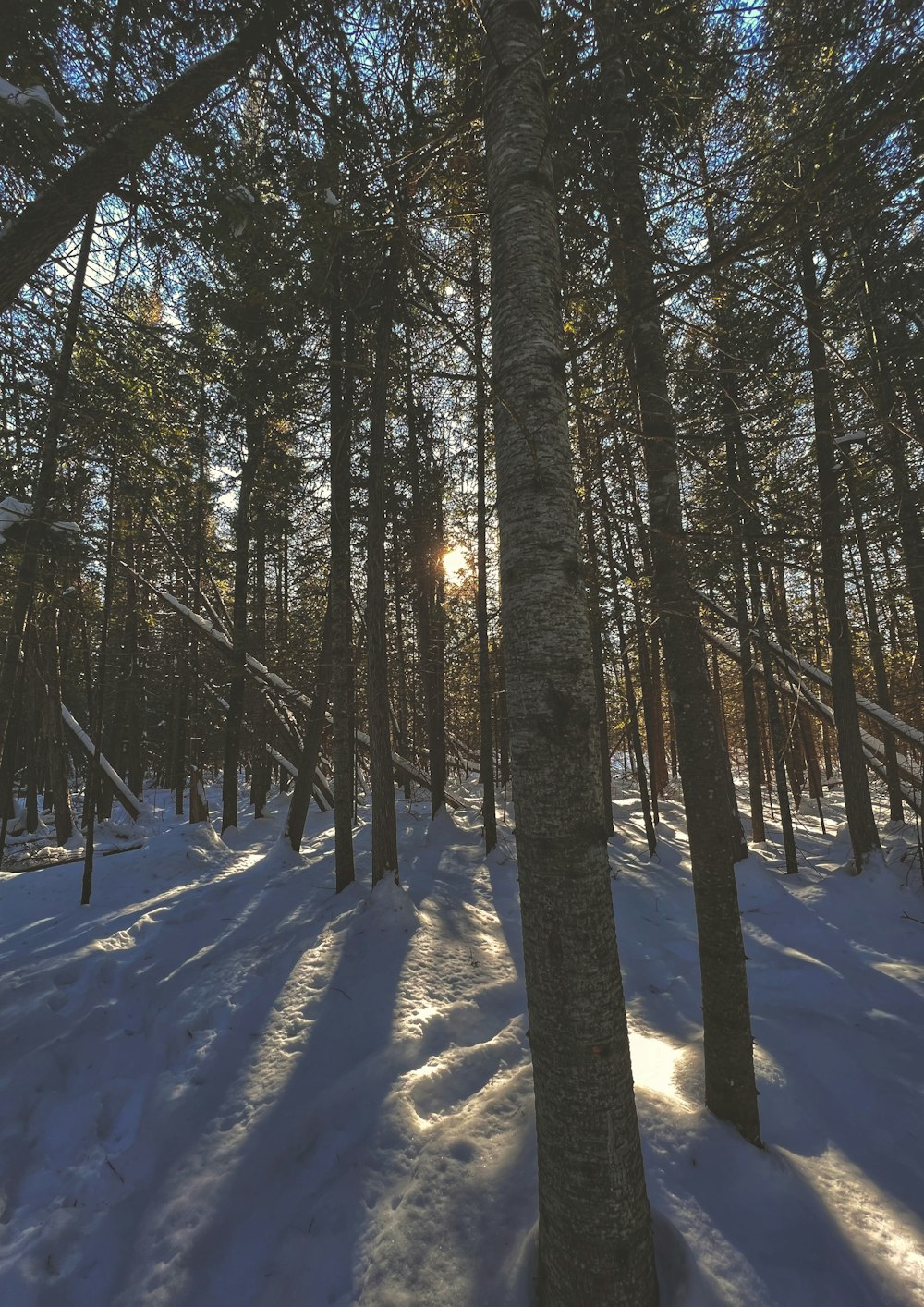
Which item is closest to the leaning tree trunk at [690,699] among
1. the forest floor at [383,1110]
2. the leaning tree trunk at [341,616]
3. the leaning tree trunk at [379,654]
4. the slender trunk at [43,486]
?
the forest floor at [383,1110]

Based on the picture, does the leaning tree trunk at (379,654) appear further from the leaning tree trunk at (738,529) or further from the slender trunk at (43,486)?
the leaning tree trunk at (738,529)

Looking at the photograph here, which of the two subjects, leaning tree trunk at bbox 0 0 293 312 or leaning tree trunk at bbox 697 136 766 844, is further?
leaning tree trunk at bbox 697 136 766 844

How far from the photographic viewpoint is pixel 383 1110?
3.45 metres

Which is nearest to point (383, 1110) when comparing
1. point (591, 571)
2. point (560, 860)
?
point (560, 860)

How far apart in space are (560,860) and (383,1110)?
2716 mm

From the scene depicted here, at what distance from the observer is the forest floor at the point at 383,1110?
2.50 meters

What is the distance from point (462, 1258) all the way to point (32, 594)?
7.47 m

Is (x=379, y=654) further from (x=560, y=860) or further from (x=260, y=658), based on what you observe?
(x=260, y=658)

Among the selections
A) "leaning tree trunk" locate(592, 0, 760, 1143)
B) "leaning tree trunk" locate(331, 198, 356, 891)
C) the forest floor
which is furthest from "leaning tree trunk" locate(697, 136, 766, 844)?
"leaning tree trunk" locate(331, 198, 356, 891)

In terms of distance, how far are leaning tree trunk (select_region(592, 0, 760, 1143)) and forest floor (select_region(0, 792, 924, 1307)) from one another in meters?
0.40

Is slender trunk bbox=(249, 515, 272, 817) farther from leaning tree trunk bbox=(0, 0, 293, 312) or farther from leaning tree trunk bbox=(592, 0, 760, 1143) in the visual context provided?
leaning tree trunk bbox=(592, 0, 760, 1143)

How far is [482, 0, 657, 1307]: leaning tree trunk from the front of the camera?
1.95 meters

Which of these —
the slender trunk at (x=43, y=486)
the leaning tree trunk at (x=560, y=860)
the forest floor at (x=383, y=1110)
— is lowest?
the forest floor at (x=383, y=1110)

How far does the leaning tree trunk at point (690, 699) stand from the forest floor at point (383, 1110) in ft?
1.32
